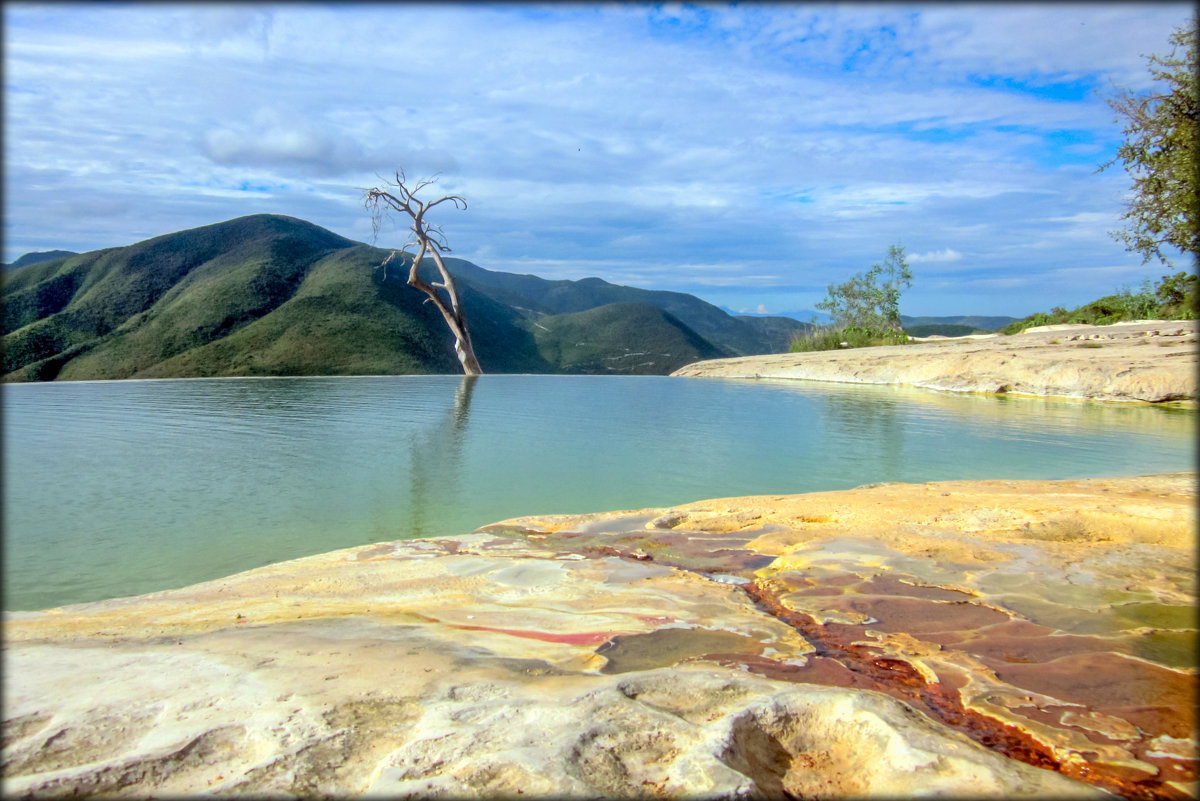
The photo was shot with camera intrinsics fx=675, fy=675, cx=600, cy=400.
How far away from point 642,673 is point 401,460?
6110 millimetres

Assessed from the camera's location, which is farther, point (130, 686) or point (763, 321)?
point (763, 321)

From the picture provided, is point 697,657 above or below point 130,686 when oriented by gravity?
below

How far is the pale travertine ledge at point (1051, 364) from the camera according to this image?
15.1 m

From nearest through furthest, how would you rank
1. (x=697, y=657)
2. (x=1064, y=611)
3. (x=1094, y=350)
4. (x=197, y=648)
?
1. (x=197, y=648)
2. (x=697, y=657)
3. (x=1064, y=611)
4. (x=1094, y=350)

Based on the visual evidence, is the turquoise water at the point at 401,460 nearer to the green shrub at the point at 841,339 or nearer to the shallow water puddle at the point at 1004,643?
the shallow water puddle at the point at 1004,643

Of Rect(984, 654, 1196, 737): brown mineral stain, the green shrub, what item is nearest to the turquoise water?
Rect(984, 654, 1196, 737): brown mineral stain

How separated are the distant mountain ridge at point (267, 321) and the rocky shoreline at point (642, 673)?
101 ft

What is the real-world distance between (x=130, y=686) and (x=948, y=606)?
144 inches

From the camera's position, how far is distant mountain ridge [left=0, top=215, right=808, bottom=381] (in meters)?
35.9

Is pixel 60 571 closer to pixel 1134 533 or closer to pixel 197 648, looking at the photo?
pixel 197 648

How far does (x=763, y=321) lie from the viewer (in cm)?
11700

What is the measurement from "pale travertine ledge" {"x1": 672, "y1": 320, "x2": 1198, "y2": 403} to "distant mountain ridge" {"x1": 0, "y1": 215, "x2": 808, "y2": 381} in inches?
863

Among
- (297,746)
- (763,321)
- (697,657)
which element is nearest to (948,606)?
(697,657)

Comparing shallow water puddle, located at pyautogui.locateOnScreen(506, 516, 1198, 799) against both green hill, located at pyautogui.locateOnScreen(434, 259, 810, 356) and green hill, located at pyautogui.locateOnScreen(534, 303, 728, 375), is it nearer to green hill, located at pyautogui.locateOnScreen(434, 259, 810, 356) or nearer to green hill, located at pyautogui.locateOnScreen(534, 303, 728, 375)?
green hill, located at pyautogui.locateOnScreen(534, 303, 728, 375)
